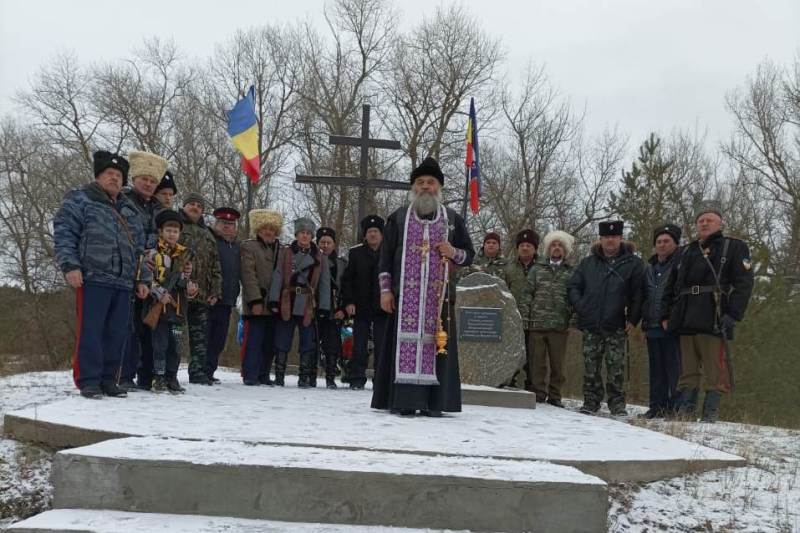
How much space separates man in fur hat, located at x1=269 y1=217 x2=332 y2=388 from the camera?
8.27m

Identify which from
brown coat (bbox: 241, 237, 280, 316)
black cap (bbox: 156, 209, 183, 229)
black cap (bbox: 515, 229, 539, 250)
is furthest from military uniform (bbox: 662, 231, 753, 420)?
black cap (bbox: 156, 209, 183, 229)

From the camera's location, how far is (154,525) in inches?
124

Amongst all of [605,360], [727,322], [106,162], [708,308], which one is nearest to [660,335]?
[605,360]

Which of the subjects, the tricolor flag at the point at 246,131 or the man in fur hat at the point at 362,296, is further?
the tricolor flag at the point at 246,131

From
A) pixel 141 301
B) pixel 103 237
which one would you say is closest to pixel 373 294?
pixel 141 301

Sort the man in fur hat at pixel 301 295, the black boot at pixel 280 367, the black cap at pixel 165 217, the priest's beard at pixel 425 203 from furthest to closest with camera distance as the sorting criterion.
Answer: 1. the black boot at pixel 280 367
2. the man in fur hat at pixel 301 295
3. the black cap at pixel 165 217
4. the priest's beard at pixel 425 203

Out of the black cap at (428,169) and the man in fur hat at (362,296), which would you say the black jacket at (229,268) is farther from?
the black cap at (428,169)

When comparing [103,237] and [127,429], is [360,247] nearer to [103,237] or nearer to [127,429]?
[103,237]

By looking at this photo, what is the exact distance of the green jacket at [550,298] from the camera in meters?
8.72

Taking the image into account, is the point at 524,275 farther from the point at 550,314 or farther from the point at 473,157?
the point at 473,157

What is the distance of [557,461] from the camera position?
4.05 metres

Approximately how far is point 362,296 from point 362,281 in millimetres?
178

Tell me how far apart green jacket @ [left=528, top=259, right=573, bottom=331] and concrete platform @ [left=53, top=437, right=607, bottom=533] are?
5473mm

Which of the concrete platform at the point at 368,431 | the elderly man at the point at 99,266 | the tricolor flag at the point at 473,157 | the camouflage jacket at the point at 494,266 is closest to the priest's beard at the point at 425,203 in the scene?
the concrete platform at the point at 368,431
